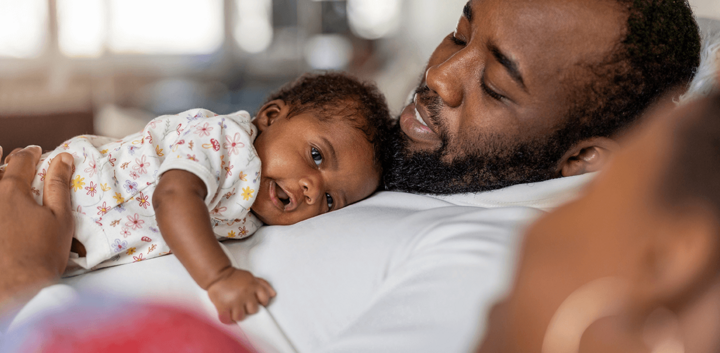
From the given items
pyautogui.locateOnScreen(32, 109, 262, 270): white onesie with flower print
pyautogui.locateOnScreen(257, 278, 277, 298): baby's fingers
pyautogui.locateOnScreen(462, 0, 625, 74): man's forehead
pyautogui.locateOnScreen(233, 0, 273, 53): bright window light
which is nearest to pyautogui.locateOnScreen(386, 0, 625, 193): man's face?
pyautogui.locateOnScreen(462, 0, 625, 74): man's forehead

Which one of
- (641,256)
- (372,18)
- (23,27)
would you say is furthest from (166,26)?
(641,256)

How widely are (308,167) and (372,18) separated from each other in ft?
14.4

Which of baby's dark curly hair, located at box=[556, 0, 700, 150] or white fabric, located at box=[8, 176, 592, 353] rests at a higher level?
baby's dark curly hair, located at box=[556, 0, 700, 150]

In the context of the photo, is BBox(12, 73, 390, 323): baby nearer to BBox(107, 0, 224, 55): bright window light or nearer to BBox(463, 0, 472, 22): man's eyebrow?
BBox(463, 0, 472, 22): man's eyebrow

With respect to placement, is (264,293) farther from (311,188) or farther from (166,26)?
(166,26)

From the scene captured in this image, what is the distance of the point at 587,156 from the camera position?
4.55 feet

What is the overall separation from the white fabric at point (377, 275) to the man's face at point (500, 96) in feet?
0.51

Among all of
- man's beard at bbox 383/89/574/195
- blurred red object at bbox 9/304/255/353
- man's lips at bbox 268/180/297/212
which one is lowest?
blurred red object at bbox 9/304/255/353

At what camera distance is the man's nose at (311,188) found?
130 cm

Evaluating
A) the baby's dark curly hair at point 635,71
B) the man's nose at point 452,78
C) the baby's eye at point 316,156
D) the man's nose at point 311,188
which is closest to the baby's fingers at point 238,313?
the man's nose at point 311,188

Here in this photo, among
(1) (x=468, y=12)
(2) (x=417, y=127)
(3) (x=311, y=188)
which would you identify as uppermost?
(1) (x=468, y=12)

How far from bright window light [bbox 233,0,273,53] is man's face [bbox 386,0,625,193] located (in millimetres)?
4162

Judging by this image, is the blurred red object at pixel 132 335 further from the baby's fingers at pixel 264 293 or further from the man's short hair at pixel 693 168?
the man's short hair at pixel 693 168

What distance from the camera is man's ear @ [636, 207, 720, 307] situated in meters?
0.46
